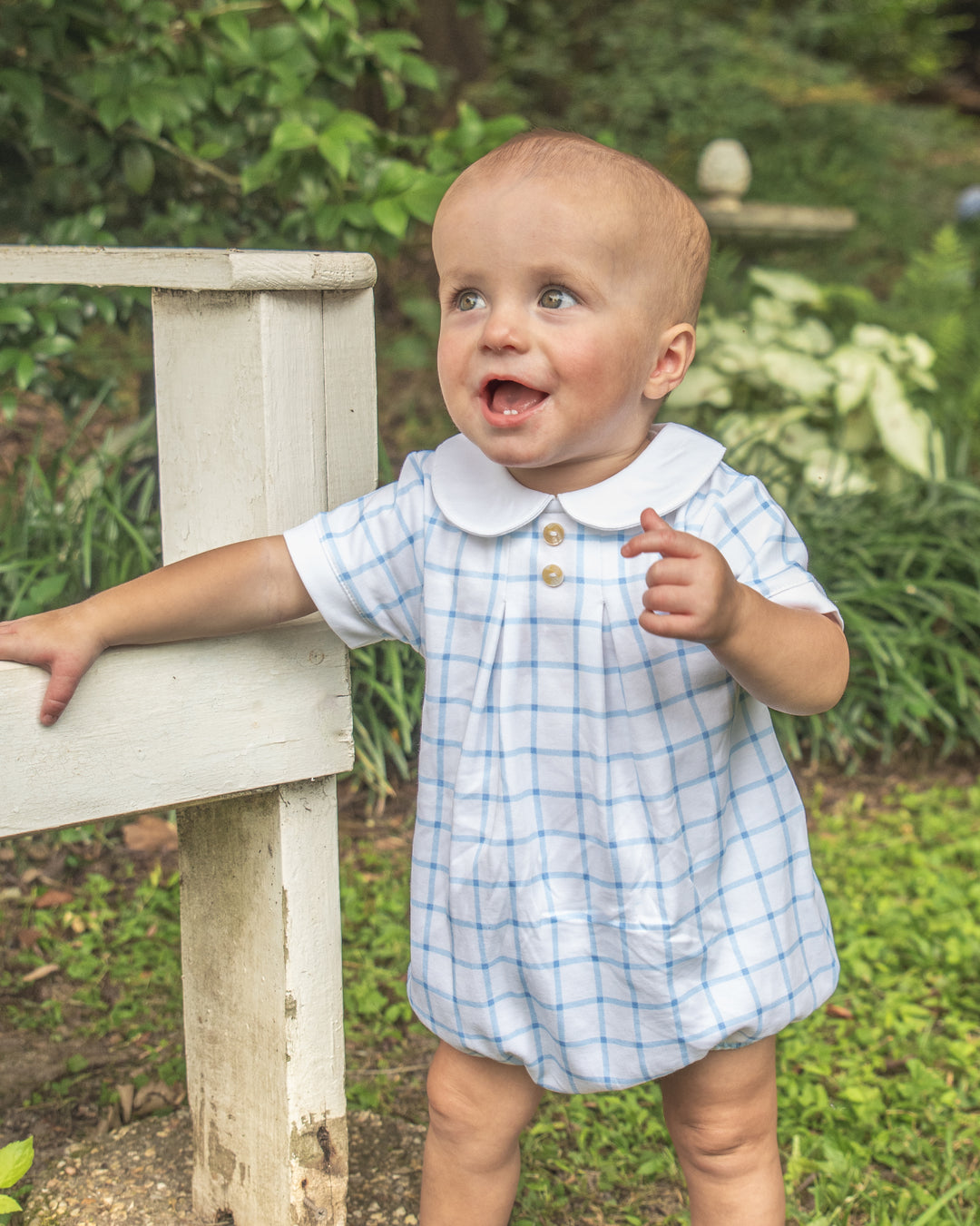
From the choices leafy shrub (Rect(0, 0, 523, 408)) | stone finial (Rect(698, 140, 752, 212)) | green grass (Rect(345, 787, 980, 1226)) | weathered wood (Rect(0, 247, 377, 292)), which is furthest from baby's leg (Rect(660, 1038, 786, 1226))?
stone finial (Rect(698, 140, 752, 212))

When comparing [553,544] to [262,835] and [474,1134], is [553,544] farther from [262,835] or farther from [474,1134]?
[474,1134]

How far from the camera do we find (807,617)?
45.7 inches

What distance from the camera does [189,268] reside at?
1.21 metres

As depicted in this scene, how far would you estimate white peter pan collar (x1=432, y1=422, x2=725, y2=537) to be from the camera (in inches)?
47.3

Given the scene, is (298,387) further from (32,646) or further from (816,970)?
(816,970)

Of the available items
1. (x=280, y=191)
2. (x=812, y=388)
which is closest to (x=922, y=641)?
(x=812, y=388)

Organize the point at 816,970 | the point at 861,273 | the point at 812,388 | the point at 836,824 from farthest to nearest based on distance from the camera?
the point at 861,273
the point at 812,388
the point at 836,824
the point at 816,970

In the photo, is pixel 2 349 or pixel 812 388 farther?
pixel 812 388

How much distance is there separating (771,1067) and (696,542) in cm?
67

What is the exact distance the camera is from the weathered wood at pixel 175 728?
1140 millimetres

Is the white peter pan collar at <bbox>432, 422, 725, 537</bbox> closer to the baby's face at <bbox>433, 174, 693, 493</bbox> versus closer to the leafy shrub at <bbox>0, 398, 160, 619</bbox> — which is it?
the baby's face at <bbox>433, 174, 693, 493</bbox>

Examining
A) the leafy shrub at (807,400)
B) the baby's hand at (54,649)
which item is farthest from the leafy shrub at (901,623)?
the baby's hand at (54,649)

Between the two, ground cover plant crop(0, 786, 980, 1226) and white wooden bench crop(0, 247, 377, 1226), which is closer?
white wooden bench crop(0, 247, 377, 1226)

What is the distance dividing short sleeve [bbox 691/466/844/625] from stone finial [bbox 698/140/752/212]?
382cm
